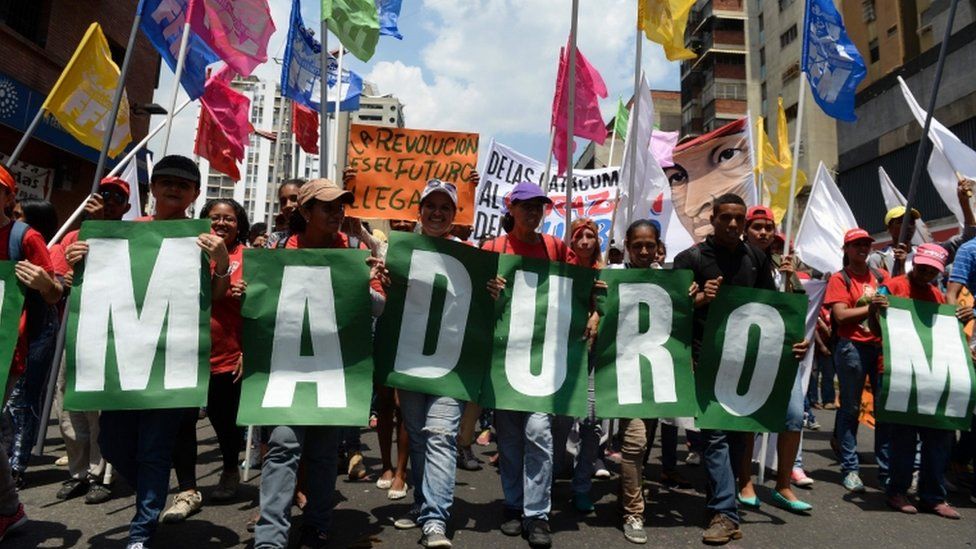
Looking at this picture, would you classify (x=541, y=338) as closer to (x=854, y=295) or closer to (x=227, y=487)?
(x=227, y=487)

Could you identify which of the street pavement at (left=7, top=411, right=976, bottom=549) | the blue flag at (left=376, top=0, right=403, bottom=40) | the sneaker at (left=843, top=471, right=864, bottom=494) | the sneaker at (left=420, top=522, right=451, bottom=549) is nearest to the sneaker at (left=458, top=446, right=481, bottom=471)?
the street pavement at (left=7, top=411, right=976, bottom=549)

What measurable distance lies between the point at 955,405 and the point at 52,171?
51.2 ft

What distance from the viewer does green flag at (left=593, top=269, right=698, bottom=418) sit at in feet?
12.7

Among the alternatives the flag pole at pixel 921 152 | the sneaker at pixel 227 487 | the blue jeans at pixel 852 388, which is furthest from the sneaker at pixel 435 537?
the flag pole at pixel 921 152

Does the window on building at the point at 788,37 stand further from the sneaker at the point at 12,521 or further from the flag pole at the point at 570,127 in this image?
the sneaker at the point at 12,521

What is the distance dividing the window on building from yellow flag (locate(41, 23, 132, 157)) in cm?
4102

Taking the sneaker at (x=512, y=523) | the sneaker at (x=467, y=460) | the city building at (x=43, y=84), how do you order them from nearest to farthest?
the sneaker at (x=512, y=523) < the sneaker at (x=467, y=460) < the city building at (x=43, y=84)

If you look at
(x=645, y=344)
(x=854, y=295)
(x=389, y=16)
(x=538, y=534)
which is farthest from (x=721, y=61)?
(x=538, y=534)

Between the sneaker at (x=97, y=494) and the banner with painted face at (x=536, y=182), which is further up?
the banner with painted face at (x=536, y=182)

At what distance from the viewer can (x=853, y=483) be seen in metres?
4.90

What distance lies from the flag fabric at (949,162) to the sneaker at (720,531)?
3.53m

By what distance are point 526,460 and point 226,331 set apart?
201cm

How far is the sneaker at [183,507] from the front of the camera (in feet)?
12.1

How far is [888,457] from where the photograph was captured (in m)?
4.65
